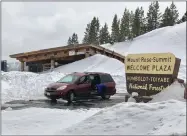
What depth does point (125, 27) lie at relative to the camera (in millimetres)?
73875

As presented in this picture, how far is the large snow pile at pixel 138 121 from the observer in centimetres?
876

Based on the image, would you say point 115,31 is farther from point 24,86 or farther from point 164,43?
point 24,86

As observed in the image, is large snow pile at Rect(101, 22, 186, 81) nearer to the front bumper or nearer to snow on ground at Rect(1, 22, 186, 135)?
the front bumper

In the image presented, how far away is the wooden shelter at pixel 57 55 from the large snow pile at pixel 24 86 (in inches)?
352

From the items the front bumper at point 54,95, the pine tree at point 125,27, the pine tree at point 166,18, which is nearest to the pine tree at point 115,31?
the pine tree at point 125,27

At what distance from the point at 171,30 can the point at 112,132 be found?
162 feet

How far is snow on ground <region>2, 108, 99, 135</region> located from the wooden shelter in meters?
24.4

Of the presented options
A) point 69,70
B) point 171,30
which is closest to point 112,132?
point 69,70

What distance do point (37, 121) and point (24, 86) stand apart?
510 inches

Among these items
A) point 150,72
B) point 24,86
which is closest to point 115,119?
point 150,72

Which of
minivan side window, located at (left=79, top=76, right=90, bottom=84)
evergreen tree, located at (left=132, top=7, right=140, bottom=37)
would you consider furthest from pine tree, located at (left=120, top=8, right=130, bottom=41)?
minivan side window, located at (left=79, top=76, right=90, bottom=84)

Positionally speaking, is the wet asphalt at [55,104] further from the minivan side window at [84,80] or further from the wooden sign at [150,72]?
the wooden sign at [150,72]

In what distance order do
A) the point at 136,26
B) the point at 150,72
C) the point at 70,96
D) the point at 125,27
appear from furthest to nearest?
1. the point at 125,27
2. the point at 136,26
3. the point at 70,96
4. the point at 150,72

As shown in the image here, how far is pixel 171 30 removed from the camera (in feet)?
186
